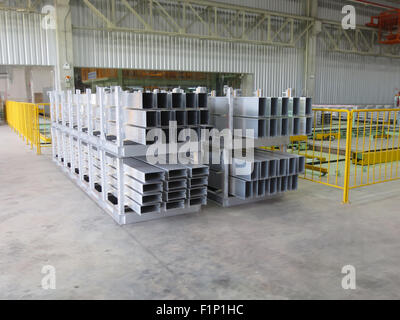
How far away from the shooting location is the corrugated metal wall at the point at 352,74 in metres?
18.0

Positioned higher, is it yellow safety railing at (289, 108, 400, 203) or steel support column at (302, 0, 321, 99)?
steel support column at (302, 0, 321, 99)

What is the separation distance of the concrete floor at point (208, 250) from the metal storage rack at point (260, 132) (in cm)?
29

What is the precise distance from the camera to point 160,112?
477 centimetres

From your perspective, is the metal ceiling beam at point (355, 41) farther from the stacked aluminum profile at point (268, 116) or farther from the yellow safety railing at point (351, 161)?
the stacked aluminum profile at point (268, 116)

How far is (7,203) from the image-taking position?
595 centimetres

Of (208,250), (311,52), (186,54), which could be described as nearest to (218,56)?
(186,54)

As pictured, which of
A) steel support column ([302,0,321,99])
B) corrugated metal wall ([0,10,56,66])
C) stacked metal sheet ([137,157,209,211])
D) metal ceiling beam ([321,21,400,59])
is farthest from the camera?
metal ceiling beam ([321,21,400,59])

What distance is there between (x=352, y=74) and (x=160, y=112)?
17334mm

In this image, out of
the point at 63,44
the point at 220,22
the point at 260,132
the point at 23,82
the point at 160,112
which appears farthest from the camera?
the point at 23,82

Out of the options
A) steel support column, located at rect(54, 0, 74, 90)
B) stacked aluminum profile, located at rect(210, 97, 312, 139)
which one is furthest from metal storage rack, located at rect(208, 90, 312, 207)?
steel support column, located at rect(54, 0, 74, 90)

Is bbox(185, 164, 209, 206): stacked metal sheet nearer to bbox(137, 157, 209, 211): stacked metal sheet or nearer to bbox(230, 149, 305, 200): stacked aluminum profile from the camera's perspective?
bbox(137, 157, 209, 211): stacked metal sheet

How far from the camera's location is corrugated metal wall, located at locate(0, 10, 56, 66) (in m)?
11.3

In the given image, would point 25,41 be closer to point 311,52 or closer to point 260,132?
point 260,132
